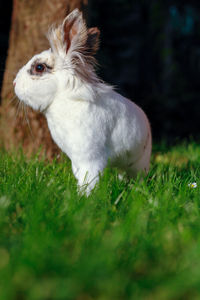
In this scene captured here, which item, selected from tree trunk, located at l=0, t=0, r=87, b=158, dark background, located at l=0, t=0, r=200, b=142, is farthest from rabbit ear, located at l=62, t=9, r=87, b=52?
dark background, located at l=0, t=0, r=200, b=142

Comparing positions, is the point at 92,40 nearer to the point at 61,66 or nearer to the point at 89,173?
the point at 61,66

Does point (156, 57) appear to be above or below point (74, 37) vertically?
below

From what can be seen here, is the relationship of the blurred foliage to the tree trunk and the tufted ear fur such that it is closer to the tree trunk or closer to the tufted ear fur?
the tree trunk

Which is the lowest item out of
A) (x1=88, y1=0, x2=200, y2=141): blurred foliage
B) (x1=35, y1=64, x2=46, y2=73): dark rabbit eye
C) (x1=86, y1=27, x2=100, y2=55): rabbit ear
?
(x1=88, y1=0, x2=200, y2=141): blurred foliage

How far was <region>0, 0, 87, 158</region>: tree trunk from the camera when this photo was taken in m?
3.62

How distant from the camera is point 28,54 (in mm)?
3713

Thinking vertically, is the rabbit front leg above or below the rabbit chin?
below

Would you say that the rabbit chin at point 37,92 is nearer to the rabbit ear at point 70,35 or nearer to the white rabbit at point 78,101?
the white rabbit at point 78,101

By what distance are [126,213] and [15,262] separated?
0.84 metres

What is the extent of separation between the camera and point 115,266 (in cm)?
149

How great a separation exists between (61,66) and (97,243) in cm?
138

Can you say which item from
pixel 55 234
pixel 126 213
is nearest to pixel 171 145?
pixel 126 213

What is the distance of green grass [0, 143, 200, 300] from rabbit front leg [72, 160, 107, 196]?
3.5 inches

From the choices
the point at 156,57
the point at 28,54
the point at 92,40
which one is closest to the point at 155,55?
the point at 156,57
